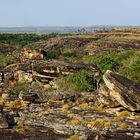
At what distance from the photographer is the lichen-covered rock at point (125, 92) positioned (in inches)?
1347

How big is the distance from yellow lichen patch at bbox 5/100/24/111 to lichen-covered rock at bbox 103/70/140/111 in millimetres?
9787

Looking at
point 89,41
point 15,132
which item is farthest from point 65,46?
point 15,132

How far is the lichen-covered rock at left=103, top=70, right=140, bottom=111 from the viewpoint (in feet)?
112

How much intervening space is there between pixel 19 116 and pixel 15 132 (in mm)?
4316

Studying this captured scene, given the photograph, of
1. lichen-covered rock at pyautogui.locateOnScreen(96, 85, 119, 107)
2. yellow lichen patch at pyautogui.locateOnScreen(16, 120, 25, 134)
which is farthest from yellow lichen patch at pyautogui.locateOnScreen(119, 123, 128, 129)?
yellow lichen patch at pyautogui.locateOnScreen(16, 120, 25, 134)

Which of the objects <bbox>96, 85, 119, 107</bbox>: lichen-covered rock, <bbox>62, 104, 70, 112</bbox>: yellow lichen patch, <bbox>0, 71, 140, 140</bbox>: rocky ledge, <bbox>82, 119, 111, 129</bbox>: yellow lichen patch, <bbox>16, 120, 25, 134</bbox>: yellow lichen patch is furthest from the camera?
<bbox>62, 104, 70, 112</bbox>: yellow lichen patch

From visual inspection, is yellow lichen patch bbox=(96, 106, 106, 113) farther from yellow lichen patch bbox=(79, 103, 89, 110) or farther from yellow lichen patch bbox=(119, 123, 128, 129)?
yellow lichen patch bbox=(119, 123, 128, 129)

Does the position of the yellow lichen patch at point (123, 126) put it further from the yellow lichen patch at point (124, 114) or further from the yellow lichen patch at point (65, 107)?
the yellow lichen patch at point (65, 107)

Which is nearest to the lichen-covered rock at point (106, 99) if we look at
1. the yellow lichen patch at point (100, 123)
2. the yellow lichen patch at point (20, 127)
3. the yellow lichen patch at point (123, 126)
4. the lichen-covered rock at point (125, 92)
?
the lichen-covered rock at point (125, 92)

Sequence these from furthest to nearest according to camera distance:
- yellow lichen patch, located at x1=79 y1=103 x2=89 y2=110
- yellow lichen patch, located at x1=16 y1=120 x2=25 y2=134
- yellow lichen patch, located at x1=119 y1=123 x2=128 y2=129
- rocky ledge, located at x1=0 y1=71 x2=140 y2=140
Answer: yellow lichen patch, located at x1=79 y1=103 x2=89 y2=110 → yellow lichen patch, located at x1=16 y1=120 x2=25 y2=134 → yellow lichen patch, located at x1=119 y1=123 x2=128 y2=129 → rocky ledge, located at x1=0 y1=71 x2=140 y2=140

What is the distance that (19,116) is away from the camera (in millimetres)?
37281

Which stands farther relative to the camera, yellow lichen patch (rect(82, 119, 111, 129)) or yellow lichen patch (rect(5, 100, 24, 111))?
yellow lichen patch (rect(5, 100, 24, 111))

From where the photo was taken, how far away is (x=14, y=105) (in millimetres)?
41656

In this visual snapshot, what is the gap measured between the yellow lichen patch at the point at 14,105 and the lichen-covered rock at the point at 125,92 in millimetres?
9787
